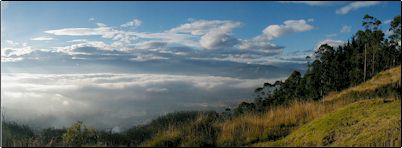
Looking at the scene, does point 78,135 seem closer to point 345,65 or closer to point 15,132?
point 15,132

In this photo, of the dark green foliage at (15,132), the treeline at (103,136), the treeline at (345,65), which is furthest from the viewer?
the treeline at (345,65)

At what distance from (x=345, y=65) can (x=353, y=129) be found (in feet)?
209

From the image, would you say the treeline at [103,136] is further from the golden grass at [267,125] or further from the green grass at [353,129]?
the green grass at [353,129]

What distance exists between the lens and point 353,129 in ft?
41.7

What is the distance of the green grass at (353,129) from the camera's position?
11.6 meters

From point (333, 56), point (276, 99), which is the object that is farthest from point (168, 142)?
point (333, 56)

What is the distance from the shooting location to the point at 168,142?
11094 millimetres

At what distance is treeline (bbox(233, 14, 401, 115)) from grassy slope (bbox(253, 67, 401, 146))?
151ft

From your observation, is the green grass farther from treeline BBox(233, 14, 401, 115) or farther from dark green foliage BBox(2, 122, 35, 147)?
treeline BBox(233, 14, 401, 115)

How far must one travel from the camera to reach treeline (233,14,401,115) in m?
64.0

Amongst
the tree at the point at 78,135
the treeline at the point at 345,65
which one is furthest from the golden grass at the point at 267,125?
the treeline at the point at 345,65

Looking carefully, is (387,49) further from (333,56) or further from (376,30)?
(333,56)

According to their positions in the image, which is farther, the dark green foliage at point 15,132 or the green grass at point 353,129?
the dark green foliage at point 15,132

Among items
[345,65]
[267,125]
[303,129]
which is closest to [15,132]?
[267,125]
